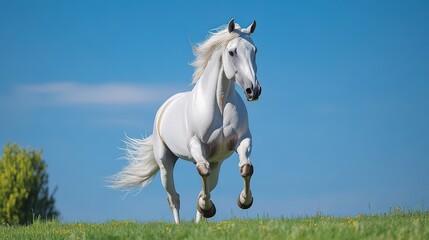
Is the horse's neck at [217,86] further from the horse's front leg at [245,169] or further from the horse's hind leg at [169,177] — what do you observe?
the horse's hind leg at [169,177]

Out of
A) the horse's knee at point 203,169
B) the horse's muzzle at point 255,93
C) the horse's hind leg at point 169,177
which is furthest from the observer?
the horse's hind leg at point 169,177

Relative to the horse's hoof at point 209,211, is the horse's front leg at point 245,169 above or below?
above

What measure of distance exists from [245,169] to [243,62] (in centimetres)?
156

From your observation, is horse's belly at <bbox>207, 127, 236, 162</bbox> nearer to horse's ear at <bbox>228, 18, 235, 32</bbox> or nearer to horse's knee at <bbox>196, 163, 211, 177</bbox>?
horse's knee at <bbox>196, 163, 211, 177</bbox>

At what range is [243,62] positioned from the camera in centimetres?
919

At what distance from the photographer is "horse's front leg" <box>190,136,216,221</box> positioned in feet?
31.2

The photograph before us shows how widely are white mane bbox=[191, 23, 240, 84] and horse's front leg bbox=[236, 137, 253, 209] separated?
1523 millimetres

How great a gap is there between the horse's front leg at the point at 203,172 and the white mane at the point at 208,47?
3.89 feet

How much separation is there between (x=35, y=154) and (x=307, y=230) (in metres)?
15.9

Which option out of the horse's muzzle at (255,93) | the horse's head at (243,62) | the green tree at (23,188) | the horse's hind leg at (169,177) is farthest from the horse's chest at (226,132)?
the green tree at (23,188)

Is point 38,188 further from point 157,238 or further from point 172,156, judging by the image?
point 157,238

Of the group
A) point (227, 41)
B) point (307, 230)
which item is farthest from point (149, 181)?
point (307, 230)

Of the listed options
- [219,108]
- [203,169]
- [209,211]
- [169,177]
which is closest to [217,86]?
[219,108]

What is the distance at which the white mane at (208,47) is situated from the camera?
9633 mm
